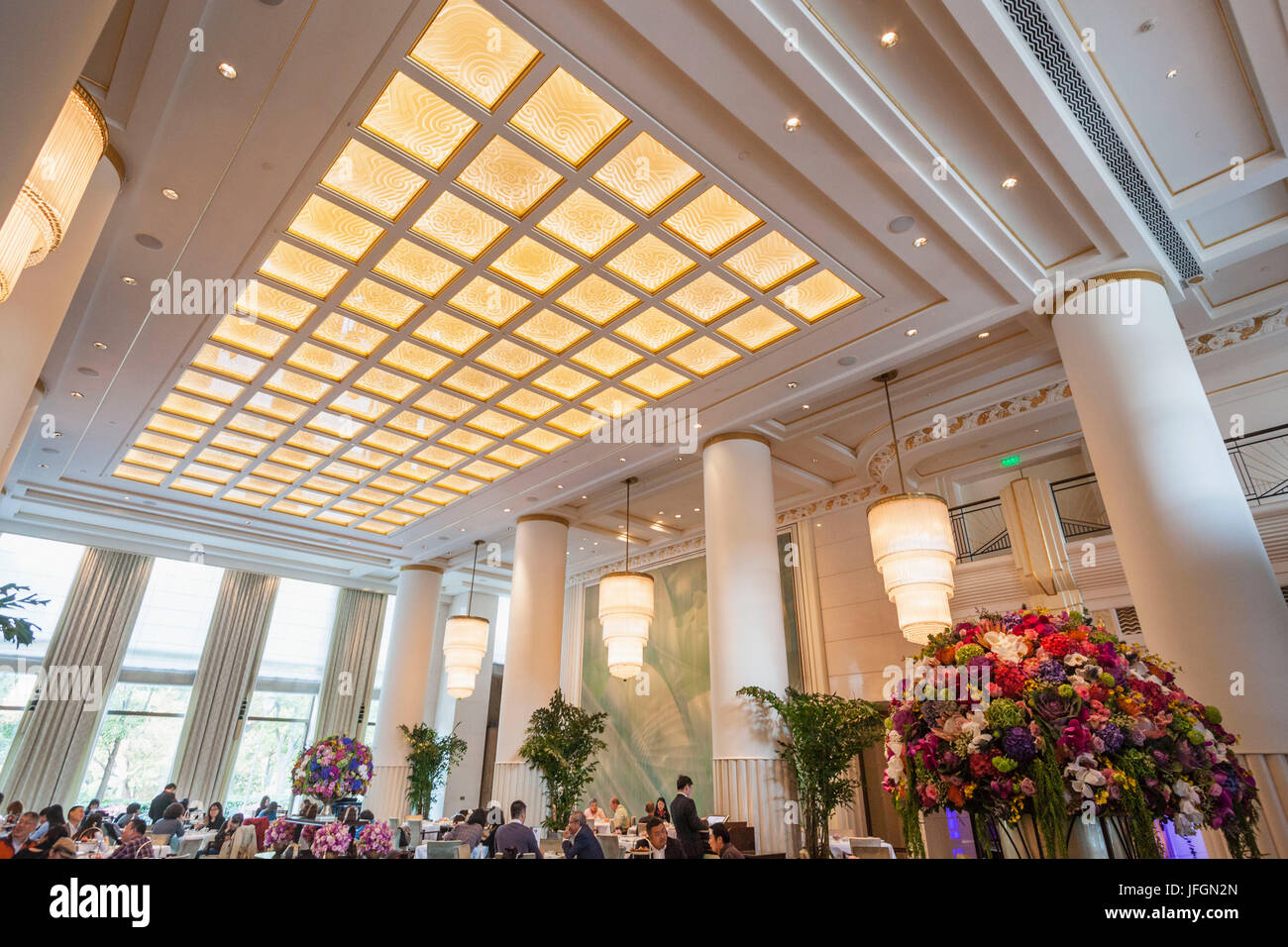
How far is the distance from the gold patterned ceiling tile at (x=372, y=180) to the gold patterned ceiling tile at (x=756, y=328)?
295 cm

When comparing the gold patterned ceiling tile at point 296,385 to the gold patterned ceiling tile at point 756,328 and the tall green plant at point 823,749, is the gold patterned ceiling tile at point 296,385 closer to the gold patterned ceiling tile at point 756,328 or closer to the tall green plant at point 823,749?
the gold patterned ceiling tile at point 756,328

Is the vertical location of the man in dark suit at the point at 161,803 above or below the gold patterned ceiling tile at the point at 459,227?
below

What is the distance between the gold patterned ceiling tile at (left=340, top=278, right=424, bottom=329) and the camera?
6.23 m

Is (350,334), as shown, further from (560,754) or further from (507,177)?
(560,754)

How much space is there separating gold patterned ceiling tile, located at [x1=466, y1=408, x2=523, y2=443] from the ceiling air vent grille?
19.6ft

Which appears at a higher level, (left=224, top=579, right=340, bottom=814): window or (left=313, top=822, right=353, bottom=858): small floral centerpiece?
(left=224, top=579, right=340, bottom=814): window

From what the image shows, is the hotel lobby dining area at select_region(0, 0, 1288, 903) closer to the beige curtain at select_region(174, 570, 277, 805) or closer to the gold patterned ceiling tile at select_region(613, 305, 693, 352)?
the gold patterned ceiling tile at select_region(613, 305, 693, 352)

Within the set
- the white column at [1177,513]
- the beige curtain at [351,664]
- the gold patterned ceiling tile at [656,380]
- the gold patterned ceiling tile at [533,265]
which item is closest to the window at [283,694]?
the beige curtain at [351,664]

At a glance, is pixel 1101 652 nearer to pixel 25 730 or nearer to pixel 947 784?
pixel 947 784

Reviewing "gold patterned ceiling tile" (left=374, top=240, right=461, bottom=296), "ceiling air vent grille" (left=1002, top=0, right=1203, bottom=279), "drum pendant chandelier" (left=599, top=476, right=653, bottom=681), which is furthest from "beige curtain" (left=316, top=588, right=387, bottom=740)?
"ceiling air vent grille" (left=1002, top=0, right=1203, bottom=279)

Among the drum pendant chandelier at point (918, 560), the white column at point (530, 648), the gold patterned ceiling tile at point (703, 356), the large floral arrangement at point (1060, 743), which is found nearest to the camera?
the large floral arrangement at point (1060, 743)

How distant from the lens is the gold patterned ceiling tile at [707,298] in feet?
19.9

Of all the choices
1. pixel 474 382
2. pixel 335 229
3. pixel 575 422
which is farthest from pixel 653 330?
pixel 335 229
